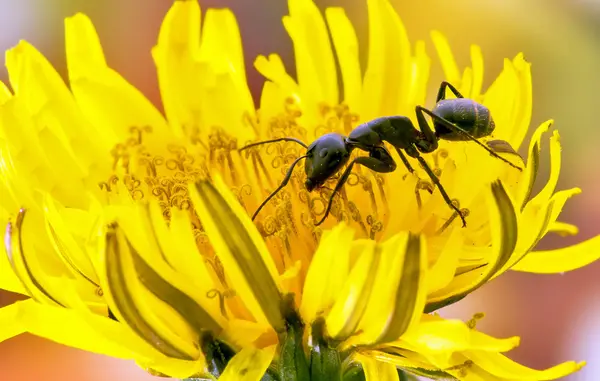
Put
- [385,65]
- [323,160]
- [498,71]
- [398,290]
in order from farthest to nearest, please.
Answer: [498,71], [385,65], [323,160], [398,290]

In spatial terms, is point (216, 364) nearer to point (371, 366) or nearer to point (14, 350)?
point (371, 366)

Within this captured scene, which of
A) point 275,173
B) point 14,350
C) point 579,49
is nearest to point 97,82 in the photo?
point 275,173

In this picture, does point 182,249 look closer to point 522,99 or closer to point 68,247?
point 68,247

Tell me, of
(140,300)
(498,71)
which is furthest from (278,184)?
(498,71)

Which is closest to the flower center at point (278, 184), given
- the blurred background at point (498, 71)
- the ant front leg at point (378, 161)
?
the ant front leg at point (378, 161)

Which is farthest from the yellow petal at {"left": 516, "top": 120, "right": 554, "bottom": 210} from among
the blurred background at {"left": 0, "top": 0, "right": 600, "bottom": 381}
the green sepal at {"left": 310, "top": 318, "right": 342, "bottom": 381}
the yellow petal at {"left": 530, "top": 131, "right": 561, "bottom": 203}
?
the blurred background at {"left": 0, "top": 0, "right": 600, "bottom": 381}

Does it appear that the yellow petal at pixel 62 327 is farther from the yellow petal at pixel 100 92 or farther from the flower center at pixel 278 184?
the yellow petal at pixel 100 92
